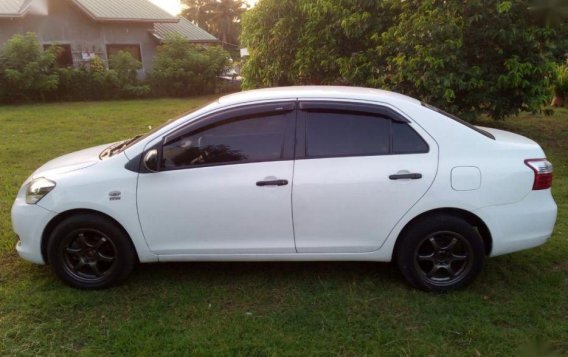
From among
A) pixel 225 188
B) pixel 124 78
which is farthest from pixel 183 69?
pixel 225 188

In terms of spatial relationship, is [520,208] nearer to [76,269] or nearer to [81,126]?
[76,269]

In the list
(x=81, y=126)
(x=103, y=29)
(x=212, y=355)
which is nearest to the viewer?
(x=212, y=355)

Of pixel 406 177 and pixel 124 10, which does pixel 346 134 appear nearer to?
pixel 406 177

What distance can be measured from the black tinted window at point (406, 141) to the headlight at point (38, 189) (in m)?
2.61

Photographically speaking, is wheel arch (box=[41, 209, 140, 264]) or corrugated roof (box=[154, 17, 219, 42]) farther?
corrugated roof (box=[154, 17, 219, 42])

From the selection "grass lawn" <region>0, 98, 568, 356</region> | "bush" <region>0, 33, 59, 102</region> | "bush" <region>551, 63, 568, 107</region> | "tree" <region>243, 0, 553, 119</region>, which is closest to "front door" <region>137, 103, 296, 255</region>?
"grass lawn" <region>0, 98, 568, 356</region>

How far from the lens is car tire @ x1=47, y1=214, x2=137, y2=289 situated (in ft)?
12.8

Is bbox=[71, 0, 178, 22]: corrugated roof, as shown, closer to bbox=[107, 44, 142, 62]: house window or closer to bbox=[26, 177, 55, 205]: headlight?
bbox=[107, 44, 142, 62]: house window

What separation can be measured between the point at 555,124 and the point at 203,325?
10.5 metres

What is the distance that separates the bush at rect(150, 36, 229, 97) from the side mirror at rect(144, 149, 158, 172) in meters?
17.3

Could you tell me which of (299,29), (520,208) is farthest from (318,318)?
(299,29)

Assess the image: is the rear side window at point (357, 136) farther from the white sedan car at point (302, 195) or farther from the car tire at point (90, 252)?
the car tire at point (90, 252)

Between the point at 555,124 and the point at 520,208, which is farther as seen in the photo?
the point at 555,124

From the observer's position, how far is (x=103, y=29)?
22.2 meters
